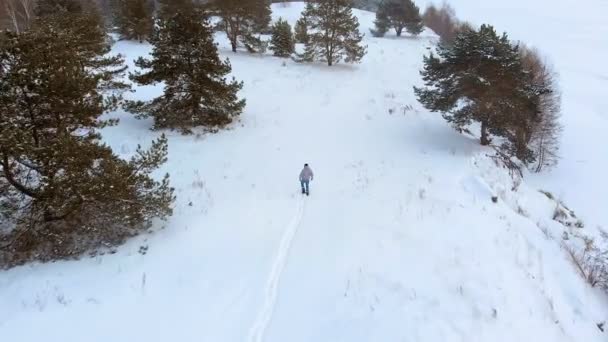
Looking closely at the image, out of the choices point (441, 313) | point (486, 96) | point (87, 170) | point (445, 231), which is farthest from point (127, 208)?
point (486, 96)

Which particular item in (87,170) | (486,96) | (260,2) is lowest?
(87,170)

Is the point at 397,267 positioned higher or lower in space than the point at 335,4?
lower

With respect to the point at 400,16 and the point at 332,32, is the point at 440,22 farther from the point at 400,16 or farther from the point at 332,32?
the point at 332,32

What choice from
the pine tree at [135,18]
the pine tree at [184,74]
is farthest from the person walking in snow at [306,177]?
the pine tree at [135,18]

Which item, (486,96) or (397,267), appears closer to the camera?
(397,267)

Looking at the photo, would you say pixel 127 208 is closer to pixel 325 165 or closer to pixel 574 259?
pixel 325 165

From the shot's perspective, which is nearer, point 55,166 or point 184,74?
point 55,166

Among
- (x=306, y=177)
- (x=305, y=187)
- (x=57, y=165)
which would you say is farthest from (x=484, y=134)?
(x=57, y=165)

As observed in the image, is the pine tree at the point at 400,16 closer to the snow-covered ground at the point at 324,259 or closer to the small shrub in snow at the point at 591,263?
the snow-covered ground at the point at 324,259
